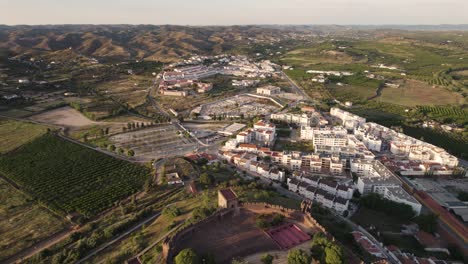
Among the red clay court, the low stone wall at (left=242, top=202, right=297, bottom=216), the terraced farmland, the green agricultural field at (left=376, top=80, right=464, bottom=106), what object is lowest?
the terraced farmland

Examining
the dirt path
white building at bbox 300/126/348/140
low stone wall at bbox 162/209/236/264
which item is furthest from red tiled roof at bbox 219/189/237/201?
white building at bbox 300/126/348/140

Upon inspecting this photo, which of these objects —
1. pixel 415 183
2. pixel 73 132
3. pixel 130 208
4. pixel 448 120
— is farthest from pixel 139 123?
pixel 448 120

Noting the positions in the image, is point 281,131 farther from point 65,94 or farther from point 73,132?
point 65,94

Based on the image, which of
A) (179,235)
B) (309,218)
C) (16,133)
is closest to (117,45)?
→ (16,133)

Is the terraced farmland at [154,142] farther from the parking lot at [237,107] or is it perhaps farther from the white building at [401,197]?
the white building at [401,197]

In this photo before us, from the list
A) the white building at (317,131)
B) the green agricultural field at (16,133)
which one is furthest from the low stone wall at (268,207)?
the green agricultural field at (16,133)

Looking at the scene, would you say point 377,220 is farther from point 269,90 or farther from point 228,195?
point 269,90

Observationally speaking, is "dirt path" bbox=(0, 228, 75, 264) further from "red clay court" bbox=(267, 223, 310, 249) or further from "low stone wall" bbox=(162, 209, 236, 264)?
"red clay court" bbox=(267, 223, 310, 249)
